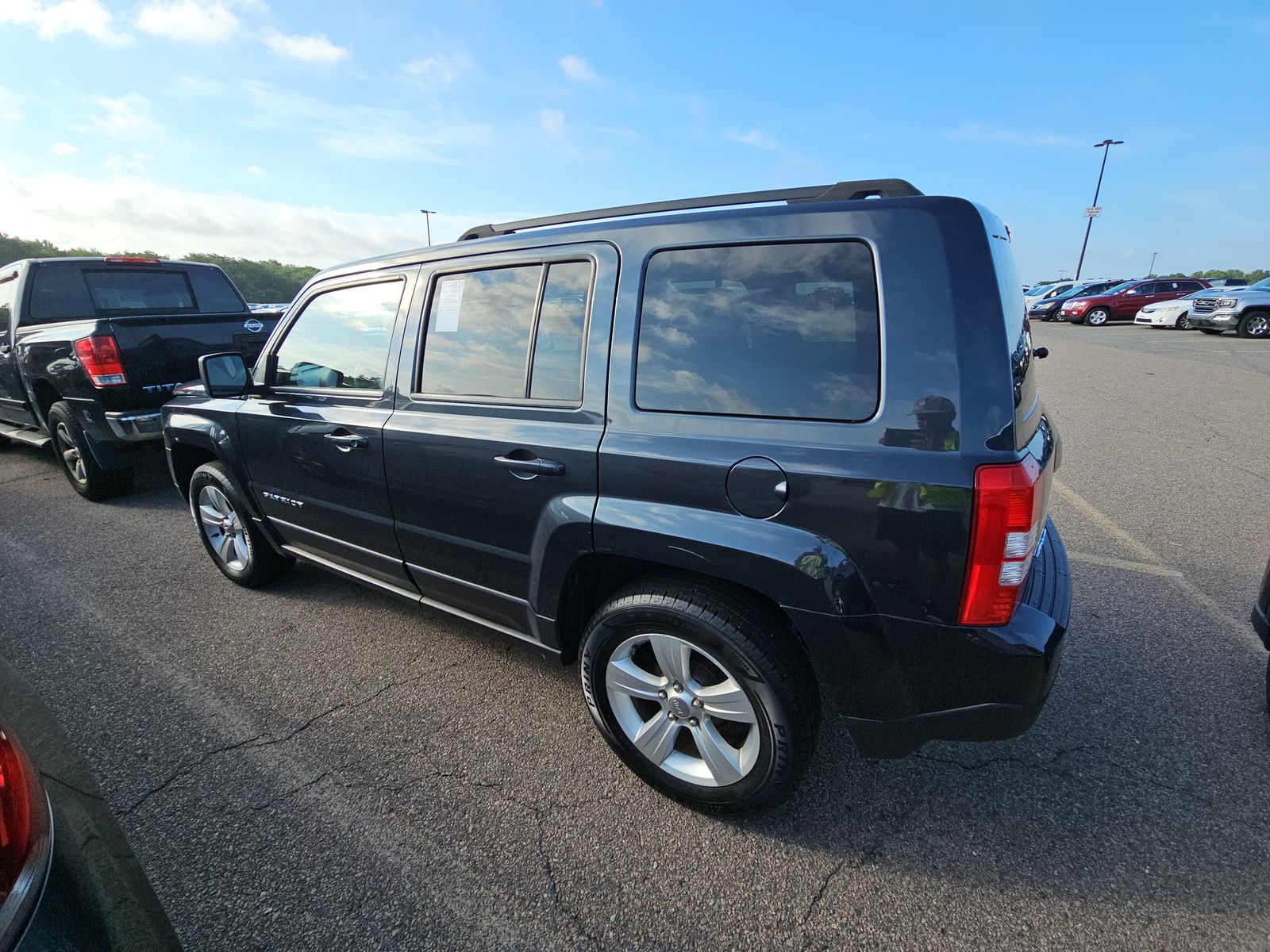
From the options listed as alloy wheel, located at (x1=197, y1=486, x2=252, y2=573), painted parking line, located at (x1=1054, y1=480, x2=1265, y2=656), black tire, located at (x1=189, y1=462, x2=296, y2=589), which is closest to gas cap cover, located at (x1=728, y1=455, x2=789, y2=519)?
painted parking line, located at (x1=1054, y1=480, x2=1265, y2=656)

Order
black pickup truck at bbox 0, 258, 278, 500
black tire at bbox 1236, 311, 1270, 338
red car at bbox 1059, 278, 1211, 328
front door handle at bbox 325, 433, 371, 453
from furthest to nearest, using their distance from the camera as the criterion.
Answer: red car at bbox 1059, 278, 1211, 328 < black tire at bbox 1236, 311, 1270, 338 < black pickup truck at bbox 0, 258, 278, 500 < front door handle at bbox 325, 433, 371, 453

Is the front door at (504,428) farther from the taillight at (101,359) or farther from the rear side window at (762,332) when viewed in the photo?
the taillight at (101,359)

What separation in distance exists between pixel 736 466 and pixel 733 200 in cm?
99

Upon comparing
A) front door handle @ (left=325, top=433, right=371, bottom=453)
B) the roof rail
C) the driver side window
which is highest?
the roof rail

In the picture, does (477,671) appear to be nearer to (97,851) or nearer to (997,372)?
(97,851)

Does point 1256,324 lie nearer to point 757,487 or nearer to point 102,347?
point 757,487

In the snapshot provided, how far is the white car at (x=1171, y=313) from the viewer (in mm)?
18438

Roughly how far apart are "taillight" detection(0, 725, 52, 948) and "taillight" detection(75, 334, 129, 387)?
477cm

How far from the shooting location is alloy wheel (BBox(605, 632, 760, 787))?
77.2 inches

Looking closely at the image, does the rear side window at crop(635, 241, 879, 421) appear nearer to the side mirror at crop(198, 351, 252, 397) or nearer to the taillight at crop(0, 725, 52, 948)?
the taillight at crop(0, 725, 52, 948)

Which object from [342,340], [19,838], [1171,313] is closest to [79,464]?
[342,340]

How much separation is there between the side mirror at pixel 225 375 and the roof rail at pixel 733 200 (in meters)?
1.51

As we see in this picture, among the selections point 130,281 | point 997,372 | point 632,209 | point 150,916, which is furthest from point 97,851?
point 130,281

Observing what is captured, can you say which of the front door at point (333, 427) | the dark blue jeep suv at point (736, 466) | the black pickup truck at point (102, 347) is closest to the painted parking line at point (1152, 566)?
the dark blue jeep suv at point (736, 466)
